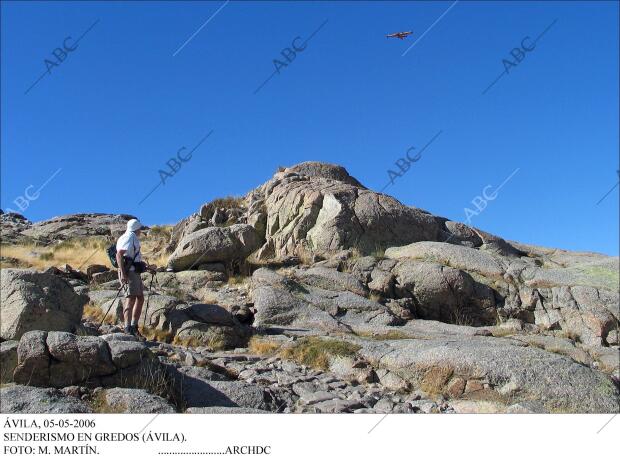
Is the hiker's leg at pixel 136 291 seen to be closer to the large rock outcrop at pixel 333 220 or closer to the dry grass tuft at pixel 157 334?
the dry grass tuft at pixel 157 334

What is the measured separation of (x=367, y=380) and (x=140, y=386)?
15.3 feet

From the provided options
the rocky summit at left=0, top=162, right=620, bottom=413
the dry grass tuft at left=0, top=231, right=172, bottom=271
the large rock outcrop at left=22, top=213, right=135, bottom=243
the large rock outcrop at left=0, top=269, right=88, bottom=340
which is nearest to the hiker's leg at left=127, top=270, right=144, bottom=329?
the rocky summit at left=0, top=162, right=620, bottom=413

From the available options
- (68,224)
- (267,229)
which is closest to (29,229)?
(68,224)

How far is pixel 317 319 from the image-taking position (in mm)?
15711

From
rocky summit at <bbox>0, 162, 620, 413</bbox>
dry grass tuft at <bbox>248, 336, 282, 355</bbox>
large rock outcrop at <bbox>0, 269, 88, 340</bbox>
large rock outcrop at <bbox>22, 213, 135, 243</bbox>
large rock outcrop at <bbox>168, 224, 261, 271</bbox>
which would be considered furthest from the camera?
large rock outcrop at <bbox>22, 213, 135, 243</bbox>

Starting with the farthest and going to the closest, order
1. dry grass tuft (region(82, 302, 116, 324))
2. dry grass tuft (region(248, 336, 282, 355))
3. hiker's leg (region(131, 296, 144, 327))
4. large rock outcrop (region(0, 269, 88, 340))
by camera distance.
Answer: dry grass tuft (region(82, 302, 116, 324)) → dry grass tuft (region(248, 336, 282, 355)) → hiker's leg (region(131, 296, 144, 327)) → large rock outcrop (region(0, 269, 88, 340))

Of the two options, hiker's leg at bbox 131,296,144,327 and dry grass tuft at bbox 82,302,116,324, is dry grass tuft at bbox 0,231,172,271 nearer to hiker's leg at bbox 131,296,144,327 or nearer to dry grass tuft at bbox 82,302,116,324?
dry grass tuft at bbox 82,302,116,324

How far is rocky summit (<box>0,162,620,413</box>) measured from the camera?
9258mm

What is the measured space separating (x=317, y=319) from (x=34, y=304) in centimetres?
672

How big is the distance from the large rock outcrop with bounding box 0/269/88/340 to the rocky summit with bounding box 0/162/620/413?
29mm

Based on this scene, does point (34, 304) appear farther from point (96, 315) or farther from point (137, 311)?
point (96, 315)

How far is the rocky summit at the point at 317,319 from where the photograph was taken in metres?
9.26

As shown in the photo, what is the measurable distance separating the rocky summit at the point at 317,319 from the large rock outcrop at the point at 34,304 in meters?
0.03

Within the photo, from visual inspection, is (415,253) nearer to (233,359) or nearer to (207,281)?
(207,281)
